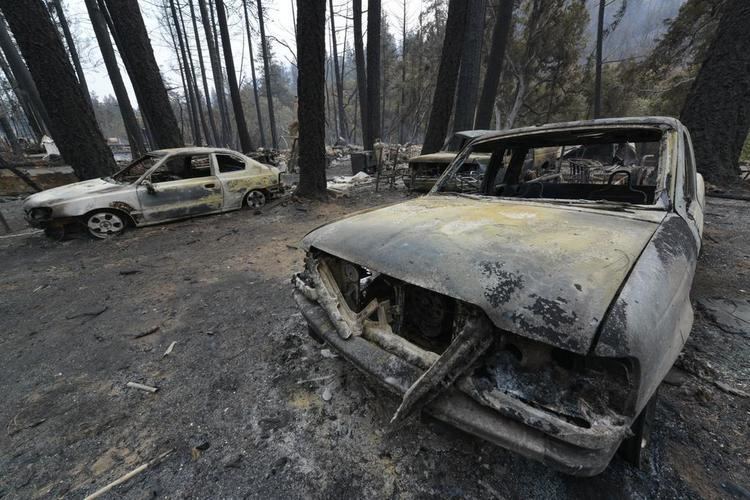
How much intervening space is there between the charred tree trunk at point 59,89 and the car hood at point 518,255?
25.9 feet

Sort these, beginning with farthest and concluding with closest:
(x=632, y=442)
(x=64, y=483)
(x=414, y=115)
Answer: (x=414, y=115), (x=64, y=483), (x=632, y=442)

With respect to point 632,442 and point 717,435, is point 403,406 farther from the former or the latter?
point 717,435

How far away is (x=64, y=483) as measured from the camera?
1614mm

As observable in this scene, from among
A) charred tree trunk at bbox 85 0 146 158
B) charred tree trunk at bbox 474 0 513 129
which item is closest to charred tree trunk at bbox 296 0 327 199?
charred tree trunk at bbox 474 0 513 129

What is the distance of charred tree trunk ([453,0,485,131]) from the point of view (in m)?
10.4

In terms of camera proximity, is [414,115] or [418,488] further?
[414,115]

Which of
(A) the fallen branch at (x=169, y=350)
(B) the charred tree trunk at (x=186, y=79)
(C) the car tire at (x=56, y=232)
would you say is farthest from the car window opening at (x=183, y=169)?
(B) the charred tree trunk at (x=186, y=79)

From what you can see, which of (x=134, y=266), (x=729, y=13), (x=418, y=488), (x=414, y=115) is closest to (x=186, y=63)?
(x=414, y=115)

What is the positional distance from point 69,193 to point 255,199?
3145 millimetres

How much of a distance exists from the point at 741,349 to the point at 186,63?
33.2 m

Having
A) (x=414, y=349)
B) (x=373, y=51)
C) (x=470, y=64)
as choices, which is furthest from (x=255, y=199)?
(x=373, y=51)

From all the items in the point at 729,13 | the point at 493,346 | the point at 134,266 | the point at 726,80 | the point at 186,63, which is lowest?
the point at 134,266

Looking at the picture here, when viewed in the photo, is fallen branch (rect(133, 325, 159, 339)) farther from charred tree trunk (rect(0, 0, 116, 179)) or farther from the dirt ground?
charred tree trunk (rect(0, 0, 116, 179))

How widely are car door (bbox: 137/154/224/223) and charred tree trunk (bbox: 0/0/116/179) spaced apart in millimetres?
2067
